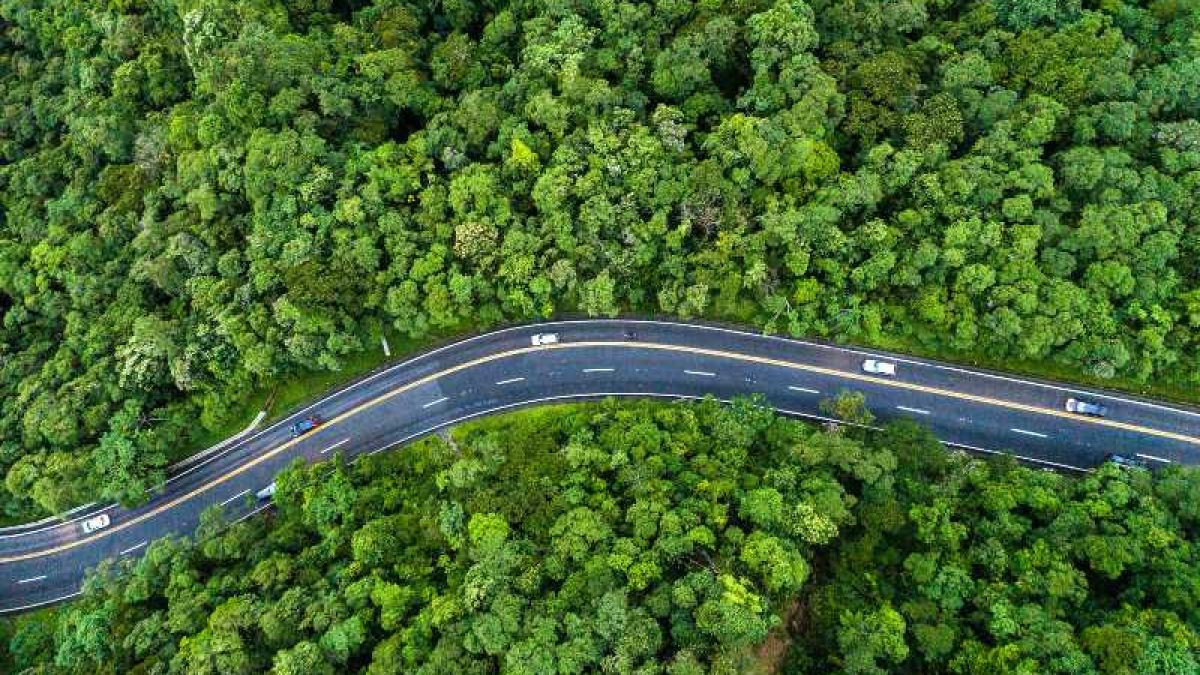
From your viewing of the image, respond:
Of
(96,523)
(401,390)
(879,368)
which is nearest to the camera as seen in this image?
(879,368)

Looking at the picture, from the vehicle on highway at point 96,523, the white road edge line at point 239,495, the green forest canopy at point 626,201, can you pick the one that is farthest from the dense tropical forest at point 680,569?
the green forest canopy at point 626,201

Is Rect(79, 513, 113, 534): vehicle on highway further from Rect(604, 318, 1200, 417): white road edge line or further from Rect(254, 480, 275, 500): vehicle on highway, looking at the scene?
Rect(604, 318, 1200, 417): white road edge line

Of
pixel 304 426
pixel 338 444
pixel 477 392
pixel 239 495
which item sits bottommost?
pixel 239 495

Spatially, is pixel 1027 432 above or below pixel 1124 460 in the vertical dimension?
above

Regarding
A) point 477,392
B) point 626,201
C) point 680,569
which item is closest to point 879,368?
point 626,201

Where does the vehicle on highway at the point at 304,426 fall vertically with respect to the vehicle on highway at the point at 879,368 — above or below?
above

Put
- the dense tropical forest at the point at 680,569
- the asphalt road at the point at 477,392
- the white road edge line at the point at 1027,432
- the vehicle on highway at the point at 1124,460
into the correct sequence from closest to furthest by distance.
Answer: the dense tropical forest at the point at 680,569
the vehicle on highway at the point at 1124,460
the white road edge line at the point at 1027,432
the asphalt road at the point at 477,392

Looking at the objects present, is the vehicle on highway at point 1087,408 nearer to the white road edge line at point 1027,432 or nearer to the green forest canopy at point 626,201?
the white road edge line at point 1027,432

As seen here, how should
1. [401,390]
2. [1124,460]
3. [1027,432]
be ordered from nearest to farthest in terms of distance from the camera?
1. [1124,460]
2. [1027,432]
3. [401,390]

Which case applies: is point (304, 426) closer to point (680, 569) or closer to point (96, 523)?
point (96, 523)
